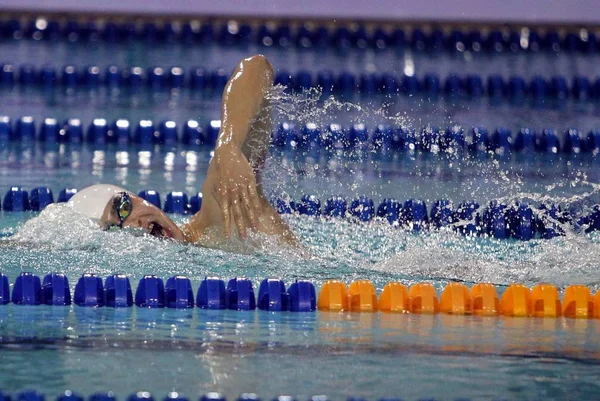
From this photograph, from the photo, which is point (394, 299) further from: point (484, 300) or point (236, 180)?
point (236, 180)

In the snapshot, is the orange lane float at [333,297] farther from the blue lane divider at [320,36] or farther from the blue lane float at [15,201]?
the blue lane divider at [320,36]

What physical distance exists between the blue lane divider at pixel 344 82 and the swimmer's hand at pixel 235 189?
3486mm

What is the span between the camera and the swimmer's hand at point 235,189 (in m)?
3.30

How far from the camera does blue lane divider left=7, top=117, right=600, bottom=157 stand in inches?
242

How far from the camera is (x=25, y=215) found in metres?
4.93

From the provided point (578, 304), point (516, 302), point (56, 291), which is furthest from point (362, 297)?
point (56, 291)

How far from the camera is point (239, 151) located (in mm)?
3453

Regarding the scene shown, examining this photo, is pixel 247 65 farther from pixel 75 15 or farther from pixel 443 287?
pixel 75 15

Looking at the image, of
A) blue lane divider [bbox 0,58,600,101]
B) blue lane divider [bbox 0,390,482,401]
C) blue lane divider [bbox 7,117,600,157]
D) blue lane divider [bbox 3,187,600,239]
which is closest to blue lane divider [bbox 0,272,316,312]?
blue lane divider [bbox 0,390,482,401]

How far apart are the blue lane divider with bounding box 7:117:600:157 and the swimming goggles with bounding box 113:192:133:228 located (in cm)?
258

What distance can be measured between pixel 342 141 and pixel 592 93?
1.95m

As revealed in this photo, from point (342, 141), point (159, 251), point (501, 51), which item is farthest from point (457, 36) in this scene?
point (159, 251)

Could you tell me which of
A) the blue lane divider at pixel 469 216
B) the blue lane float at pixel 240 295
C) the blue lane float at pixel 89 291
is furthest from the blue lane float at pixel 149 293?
the blue lane divider at pixel 469 216

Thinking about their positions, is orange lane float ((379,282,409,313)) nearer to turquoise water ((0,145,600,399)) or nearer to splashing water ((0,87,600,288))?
turquoise water ((0,145,600,399))
